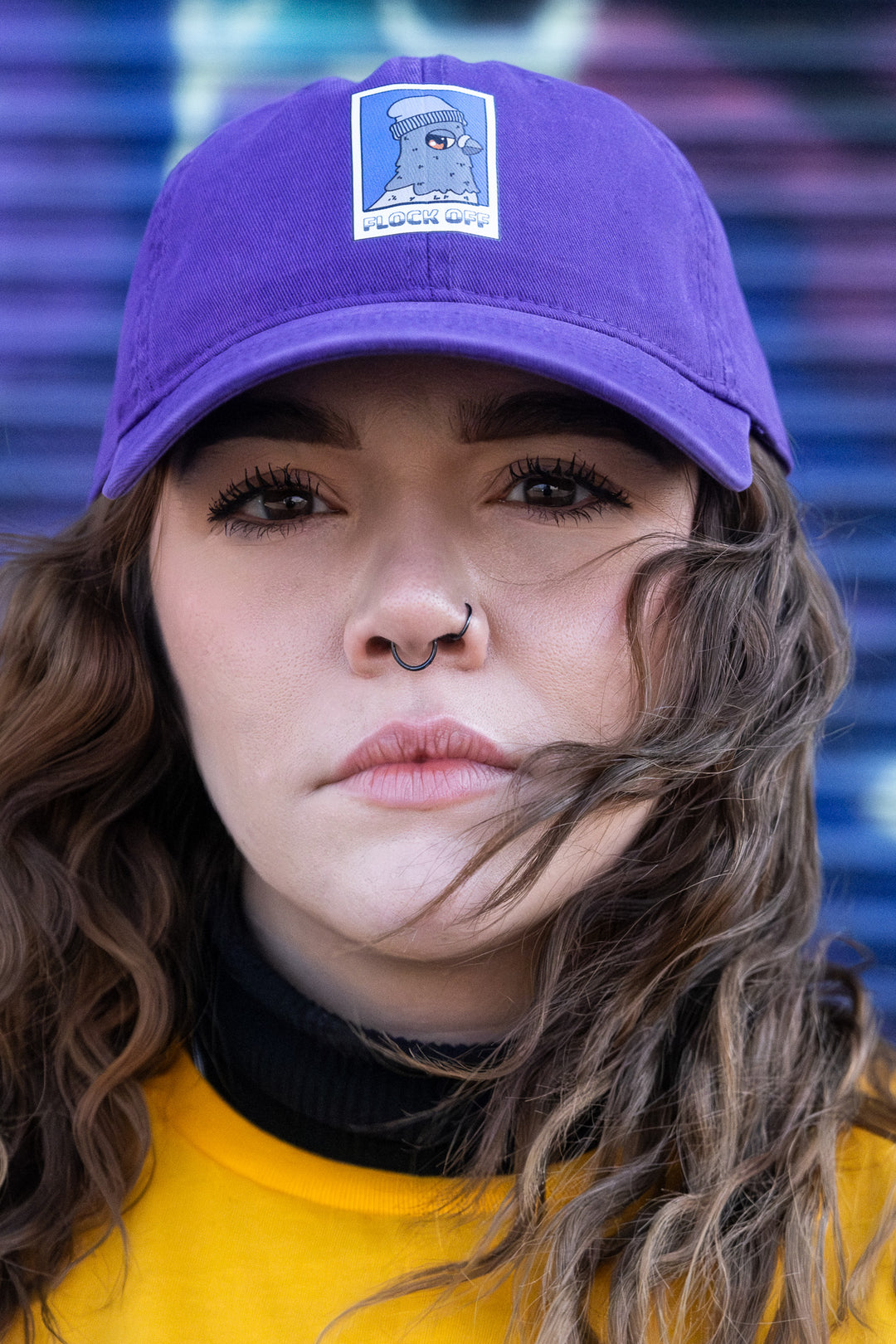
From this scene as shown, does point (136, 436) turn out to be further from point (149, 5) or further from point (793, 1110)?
point (149, 5)

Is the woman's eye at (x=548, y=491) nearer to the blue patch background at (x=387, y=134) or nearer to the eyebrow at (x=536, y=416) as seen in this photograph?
the eyebrow at (x=536, y=416)

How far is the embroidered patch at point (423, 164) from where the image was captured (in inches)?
47.6

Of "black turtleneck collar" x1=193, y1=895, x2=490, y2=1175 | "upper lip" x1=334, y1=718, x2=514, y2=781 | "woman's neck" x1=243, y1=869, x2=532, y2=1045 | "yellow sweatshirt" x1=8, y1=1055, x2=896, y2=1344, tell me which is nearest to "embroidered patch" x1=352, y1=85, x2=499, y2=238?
"upper lip" x1=334, y1=718, x2=514, y2=781

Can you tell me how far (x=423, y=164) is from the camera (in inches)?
47.9

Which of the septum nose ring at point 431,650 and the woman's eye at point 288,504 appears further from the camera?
the woman's eye at point 288,504

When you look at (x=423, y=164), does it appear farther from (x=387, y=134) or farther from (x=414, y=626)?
(x=414, y=626)

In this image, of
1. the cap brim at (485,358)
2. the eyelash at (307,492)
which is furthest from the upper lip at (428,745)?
the cap brim at (485,358)

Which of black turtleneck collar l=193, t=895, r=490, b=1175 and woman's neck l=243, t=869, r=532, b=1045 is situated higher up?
woman's neck l=243, t=869, r=532, b=1045

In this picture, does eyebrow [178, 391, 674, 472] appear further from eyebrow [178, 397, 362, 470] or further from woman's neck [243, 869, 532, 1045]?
woman's neck [243, 869, 532, 1045]

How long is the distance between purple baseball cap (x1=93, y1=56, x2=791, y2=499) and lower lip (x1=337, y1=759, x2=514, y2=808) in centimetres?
43

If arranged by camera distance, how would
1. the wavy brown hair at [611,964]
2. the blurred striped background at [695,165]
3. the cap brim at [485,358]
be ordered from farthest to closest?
the blurred striped background at [695,165]
the wavy brown hair at [611,964]
the cap brim at [485,358]

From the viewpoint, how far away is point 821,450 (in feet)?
7.49

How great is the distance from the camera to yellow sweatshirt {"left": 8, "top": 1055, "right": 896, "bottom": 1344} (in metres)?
1.29

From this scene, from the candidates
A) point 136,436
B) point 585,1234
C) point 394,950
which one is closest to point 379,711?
point 394,950
